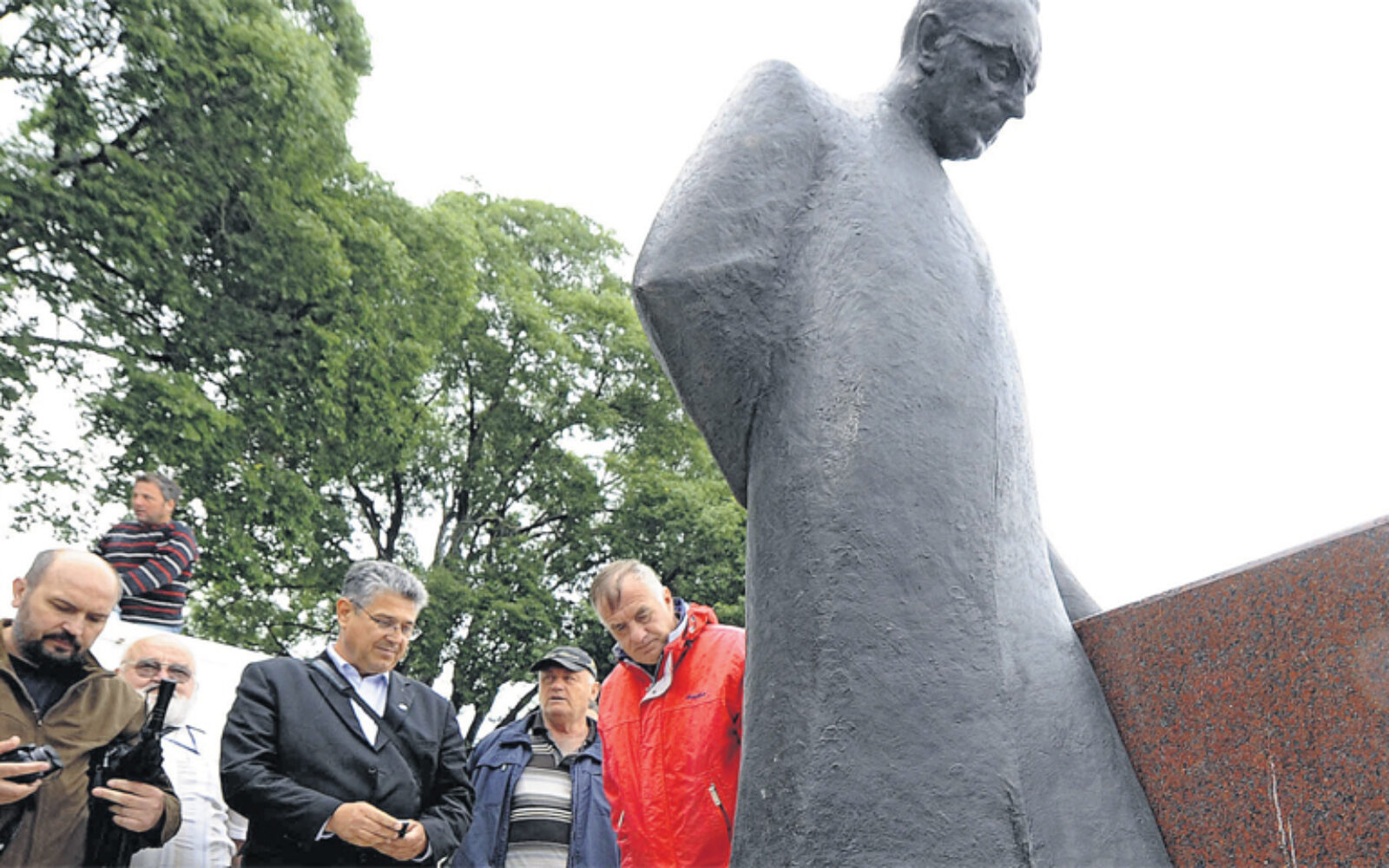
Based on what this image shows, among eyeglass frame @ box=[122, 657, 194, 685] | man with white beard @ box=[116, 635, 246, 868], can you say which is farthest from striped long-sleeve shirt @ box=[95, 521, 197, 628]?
eyeglass frame @ box=[122, 657, 194, 685]

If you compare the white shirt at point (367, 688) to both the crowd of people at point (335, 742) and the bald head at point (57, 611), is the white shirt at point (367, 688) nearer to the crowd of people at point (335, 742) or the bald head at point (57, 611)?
the crowd of people at point (335, 742)

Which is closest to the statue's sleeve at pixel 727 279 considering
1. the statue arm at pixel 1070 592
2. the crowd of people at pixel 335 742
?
the statue arm at pixel 1070 592

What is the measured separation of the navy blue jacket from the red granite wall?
327cm

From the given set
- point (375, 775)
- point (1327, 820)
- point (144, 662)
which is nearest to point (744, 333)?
point (1327, 820)

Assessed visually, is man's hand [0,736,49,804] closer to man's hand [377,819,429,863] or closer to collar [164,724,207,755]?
man's hand [377,819,429,863]

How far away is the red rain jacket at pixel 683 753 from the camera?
11.6 ft

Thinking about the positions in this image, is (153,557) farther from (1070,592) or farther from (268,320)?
(268,320)

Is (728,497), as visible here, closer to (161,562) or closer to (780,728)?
(161,562)

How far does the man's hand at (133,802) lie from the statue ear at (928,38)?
10.5ft

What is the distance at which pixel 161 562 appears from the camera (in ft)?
20.7

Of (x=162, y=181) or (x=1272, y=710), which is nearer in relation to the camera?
(x=1272, y=710)

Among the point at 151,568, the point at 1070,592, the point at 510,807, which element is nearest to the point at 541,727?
the point at 510,807

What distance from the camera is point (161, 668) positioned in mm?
4715

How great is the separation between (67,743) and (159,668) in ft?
3.43
